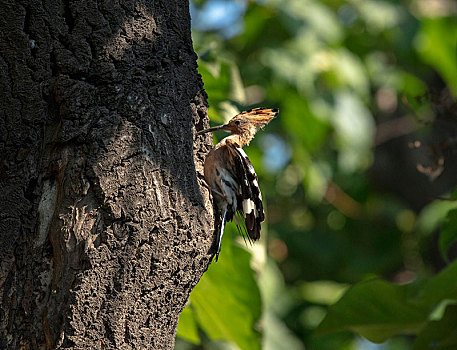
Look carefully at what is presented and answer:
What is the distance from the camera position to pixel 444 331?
256 centimetres

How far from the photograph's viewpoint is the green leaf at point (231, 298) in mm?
2557

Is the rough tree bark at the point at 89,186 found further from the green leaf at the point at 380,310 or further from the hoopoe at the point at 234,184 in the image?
the green leaf at the point at 380,310

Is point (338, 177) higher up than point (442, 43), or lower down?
lower down

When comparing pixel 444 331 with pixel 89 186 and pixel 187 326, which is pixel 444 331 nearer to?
pixel 187 326

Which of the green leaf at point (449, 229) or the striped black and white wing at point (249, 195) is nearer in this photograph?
the striped black and white wing at point (249, 195)

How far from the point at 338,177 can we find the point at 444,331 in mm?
3466

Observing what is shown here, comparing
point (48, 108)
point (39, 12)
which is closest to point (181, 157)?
point (48, 108)

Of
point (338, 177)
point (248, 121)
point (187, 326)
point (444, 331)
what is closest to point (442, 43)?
point (338, 177)

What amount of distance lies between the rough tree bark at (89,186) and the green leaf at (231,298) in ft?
2.81

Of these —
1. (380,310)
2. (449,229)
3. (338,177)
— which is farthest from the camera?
(338,177)

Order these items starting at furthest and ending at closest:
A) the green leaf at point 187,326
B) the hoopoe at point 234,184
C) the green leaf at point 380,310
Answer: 1. the green leaf at point 380,310
2. the green leaf at point 187,326
3. the hoopoe at point 234,184

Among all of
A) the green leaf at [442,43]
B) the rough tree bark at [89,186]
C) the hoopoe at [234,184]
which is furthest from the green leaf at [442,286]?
the green leaf at [442,43]

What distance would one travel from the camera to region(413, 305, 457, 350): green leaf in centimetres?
254

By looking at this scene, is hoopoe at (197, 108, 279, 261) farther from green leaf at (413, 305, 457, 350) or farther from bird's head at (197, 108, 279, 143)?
green leaf at (413, 305, 457, 350)
